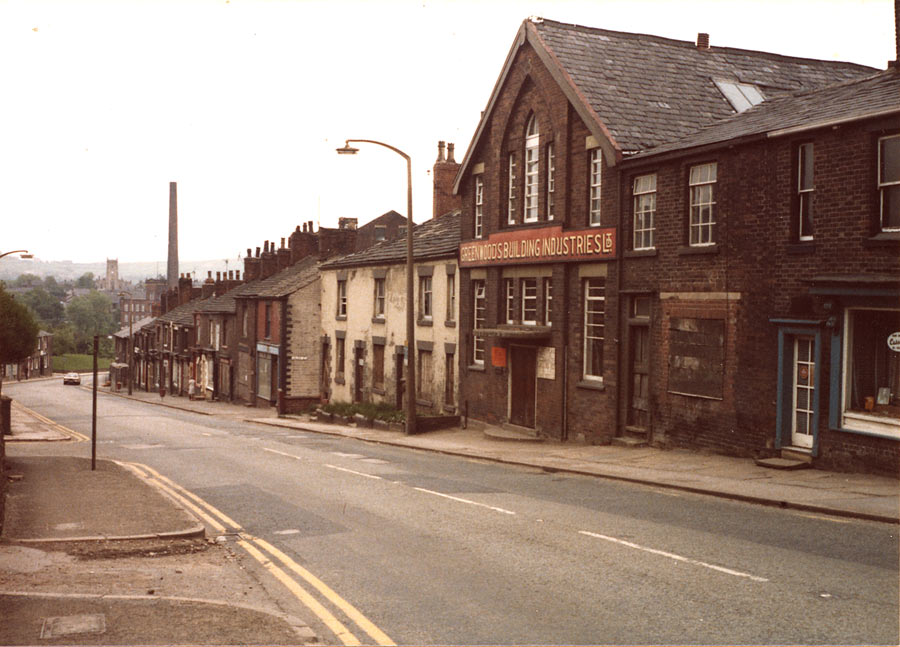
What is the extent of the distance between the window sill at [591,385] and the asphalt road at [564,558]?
244 inches

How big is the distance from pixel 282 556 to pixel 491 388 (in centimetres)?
2031

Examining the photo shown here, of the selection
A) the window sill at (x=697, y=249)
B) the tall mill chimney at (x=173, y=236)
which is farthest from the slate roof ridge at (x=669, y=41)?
the tall mill chimney at (x=173, y=236)

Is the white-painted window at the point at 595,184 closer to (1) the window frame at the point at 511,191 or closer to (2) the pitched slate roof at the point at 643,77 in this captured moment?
(2) the pitched slate roof at the point at 643,77

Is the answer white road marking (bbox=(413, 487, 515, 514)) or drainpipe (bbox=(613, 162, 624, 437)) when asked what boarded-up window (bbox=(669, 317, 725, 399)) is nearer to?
drainpipe (bbox=(613, 162, 624, 437))

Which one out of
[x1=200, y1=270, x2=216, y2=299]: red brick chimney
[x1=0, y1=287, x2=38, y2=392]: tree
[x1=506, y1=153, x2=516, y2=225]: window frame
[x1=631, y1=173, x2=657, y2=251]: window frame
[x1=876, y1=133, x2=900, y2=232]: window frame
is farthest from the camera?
[x1=200, y1=270, x2=216, y2=299]: red brick chimney

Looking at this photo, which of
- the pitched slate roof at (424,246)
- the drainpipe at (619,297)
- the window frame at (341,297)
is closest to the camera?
the drainpipe at (619,297)

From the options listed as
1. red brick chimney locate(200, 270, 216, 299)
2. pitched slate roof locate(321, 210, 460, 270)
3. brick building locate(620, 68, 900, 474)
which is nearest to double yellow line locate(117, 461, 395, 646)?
brick building locate(620, 68, 900, 474)

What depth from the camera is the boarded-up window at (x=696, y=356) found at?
21.5 metres

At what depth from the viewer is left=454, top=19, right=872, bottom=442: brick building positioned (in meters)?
25.6

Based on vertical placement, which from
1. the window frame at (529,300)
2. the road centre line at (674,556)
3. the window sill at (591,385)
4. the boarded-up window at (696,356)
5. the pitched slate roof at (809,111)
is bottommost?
the road centre line at (674,556)

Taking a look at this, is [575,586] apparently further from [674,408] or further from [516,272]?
[516,272]

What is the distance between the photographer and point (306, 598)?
32.4ft

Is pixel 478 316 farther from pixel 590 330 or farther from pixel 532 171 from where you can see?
pixel 590 330

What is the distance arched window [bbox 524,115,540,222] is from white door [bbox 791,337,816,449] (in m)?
12.0
